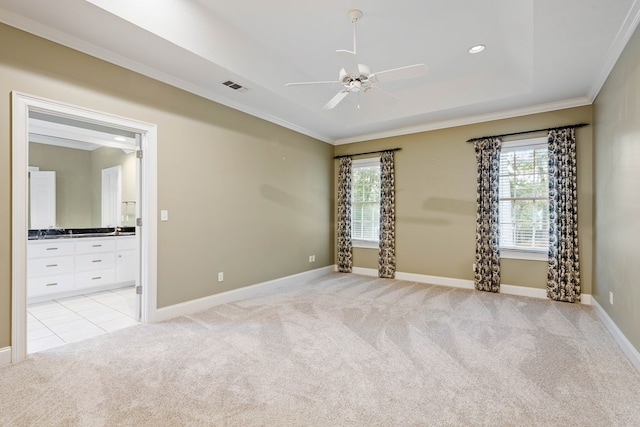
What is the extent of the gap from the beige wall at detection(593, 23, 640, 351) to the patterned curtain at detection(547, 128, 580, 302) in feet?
1.14

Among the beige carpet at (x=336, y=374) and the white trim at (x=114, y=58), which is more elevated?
the white trim at (x=114, y=58)

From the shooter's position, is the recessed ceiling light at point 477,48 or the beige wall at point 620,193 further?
the recessed ceiling light at point 477,48

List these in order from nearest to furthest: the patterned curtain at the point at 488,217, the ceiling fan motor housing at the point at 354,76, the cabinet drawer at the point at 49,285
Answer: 1. the ceiling fan motor housing at the point at 354,76
2. the cabinet drawer at the point at 49,285
3. the patterned curtain at the point at 488,217

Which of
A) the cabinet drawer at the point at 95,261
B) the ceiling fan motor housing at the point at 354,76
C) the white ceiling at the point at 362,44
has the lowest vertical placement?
the cabinet drawer at the point at 95,261

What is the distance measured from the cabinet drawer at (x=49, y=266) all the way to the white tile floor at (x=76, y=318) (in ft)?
1.39

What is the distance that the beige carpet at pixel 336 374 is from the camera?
196cm

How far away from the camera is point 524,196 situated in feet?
15.8

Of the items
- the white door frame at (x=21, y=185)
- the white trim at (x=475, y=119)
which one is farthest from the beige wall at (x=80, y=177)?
the white trim at (x=475, y=119)

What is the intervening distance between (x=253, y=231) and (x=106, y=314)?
6.99ft

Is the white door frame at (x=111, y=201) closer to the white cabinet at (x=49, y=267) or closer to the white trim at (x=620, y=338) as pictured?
the white cabinet at (x=49, y=267)

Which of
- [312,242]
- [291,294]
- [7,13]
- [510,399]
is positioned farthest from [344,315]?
[7,13]

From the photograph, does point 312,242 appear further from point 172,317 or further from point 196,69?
point 196,69

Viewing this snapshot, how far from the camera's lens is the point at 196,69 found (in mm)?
3516

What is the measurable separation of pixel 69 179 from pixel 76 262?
2.11 m
